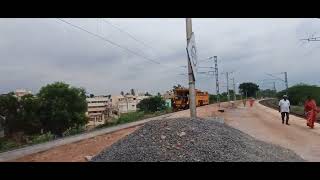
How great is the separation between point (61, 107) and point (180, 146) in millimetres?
55045

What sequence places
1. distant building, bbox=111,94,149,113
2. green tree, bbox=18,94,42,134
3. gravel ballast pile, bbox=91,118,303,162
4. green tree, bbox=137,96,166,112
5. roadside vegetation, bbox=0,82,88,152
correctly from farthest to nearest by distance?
distant building, bbox=111,94,149,113, green tree, bbox=137,96,166,112, green tree, bbox=18,94,42,134, roadside vegetation, bbox=0,82,88,152, gravel ballast pile, bbox=91,118,303,162

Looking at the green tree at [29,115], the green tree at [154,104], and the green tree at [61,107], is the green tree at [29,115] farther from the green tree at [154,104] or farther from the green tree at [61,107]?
the green tree at [154,104]

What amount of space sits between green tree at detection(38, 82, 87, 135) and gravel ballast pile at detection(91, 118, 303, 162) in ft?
154

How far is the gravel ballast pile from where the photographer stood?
7859mm

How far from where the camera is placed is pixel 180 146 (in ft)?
27.2

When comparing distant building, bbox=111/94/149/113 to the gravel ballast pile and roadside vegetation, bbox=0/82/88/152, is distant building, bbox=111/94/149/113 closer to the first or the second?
roadside vegetation, bbox=0/82/88/152

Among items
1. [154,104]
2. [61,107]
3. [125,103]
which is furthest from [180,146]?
[125,103]

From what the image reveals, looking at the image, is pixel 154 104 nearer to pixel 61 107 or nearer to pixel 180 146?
pixel 61 107

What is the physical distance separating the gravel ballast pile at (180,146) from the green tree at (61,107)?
4705 centimetres

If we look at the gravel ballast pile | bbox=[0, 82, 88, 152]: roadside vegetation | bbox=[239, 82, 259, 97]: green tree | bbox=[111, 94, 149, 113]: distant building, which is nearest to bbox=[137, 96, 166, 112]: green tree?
bbox=[0, 82, 88, 152]: roadside vegetation
